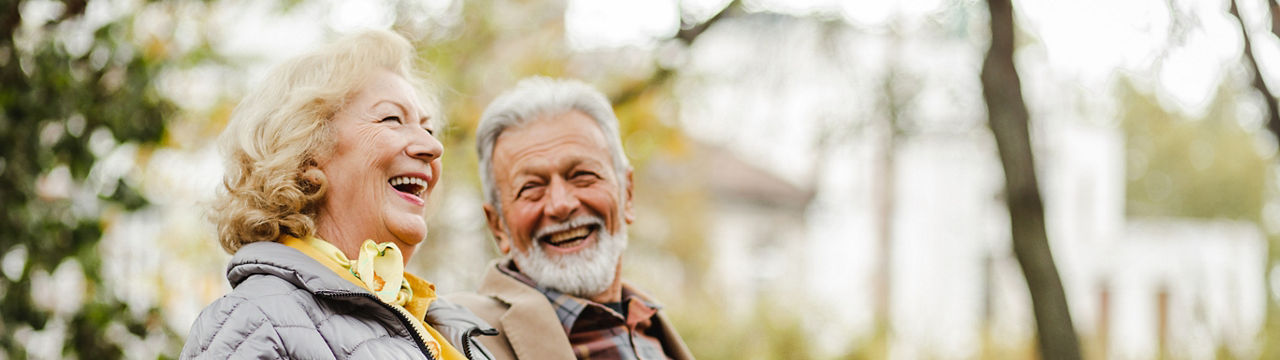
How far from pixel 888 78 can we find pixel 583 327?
418 centimetres

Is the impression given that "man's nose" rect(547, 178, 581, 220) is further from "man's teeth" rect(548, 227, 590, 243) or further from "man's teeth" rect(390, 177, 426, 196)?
"man's teeth" rect(390, 177, 426, 196)

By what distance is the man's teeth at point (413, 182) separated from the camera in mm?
1870

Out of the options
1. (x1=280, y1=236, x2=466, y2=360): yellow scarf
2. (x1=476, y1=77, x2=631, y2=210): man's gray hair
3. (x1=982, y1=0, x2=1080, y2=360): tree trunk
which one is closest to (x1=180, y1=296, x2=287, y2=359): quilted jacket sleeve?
(x1=280, y1=236, x2=466, y2=360): yellow scarf

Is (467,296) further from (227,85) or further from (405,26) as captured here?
(227,85)

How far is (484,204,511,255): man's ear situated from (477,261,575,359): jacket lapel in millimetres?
184

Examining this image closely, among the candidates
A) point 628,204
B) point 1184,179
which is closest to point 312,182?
point 628,204

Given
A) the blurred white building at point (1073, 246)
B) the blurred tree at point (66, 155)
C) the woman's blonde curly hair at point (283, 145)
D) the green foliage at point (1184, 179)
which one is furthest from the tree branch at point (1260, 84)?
the green foliage at point (1184, 179)

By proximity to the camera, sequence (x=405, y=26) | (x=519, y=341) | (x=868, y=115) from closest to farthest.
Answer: (x=519, y=341), (x=405, y=26), (x=868, y=115)

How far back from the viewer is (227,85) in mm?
7484

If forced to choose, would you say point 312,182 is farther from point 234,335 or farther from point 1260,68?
point 1260,68

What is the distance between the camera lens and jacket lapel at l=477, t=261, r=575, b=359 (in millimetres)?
2424

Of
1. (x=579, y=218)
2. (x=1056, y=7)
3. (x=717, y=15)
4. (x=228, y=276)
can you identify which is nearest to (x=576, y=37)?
(x=717, y=15)

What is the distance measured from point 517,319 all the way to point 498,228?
0.35 m

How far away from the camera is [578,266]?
2.63m
